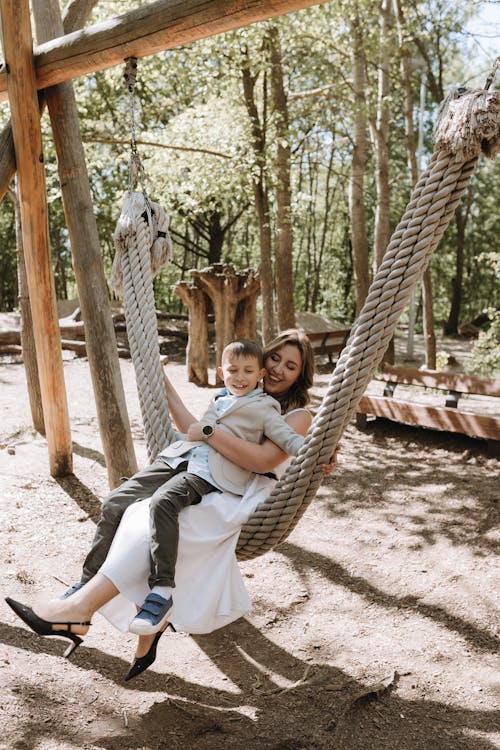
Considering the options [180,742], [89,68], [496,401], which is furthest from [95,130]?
[180,742]

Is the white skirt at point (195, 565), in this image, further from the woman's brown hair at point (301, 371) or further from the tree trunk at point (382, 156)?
the tree trunk at point (382, 156)

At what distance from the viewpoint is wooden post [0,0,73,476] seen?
330 centimetres

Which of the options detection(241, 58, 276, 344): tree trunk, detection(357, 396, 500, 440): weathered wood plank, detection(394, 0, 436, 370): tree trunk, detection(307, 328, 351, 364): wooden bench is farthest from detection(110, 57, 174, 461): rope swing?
detection(307, 328, 351, 364): wooden bench

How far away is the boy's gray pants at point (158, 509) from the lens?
1.91 meters

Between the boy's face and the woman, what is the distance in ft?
0.53

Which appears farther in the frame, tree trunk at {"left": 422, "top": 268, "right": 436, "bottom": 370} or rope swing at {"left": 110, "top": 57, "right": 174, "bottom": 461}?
tree trunk at {"left": 422, "top": 268, "right": 436, "bottom": 370}

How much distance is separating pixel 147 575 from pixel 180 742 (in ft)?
1.81

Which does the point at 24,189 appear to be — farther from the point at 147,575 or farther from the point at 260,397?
the point at 147,575

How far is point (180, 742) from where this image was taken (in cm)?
204

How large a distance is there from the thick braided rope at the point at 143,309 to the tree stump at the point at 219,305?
4704mm

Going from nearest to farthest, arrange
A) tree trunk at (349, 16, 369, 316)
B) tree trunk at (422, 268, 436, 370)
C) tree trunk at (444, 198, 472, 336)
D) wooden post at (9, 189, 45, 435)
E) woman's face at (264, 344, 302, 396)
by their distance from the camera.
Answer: woman's face at (264, 344, 302, 396) → wooden post at (9, 189, 45, 435) → tree trunk at (349, 16, 369, 316) → tree trunk at (422, 268, 436, 370) → tree trunk at (444, 198, 472, 336)

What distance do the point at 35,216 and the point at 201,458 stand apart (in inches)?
83.3

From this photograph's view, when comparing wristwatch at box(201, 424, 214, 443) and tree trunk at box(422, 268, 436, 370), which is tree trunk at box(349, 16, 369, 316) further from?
wristwatch at box(201, 424, 214, 443)

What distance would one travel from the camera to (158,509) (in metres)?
1.94
